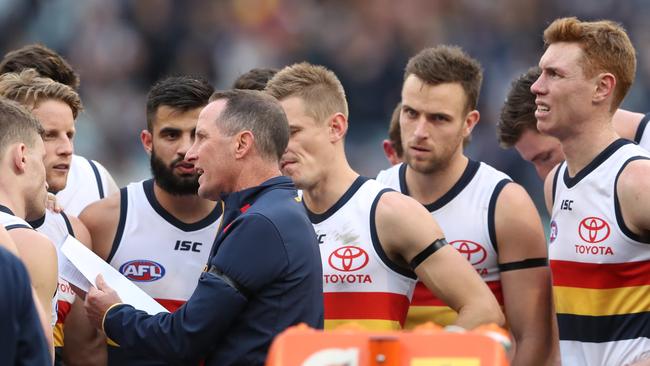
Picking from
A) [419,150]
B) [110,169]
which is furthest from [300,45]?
[419,150]

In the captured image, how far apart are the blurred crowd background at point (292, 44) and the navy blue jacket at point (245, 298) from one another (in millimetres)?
7369

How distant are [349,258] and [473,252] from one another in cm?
80

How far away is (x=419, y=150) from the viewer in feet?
20.7

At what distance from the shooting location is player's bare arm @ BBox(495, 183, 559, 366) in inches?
237

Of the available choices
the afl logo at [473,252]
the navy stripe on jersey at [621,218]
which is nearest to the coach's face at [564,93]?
the navy stripe on jersey at [621,218]

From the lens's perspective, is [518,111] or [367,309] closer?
[367,309]

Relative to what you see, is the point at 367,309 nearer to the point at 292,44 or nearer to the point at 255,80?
the point at 255,80

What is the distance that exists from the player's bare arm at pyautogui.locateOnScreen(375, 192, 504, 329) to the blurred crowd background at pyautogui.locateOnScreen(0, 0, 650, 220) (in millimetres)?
6563

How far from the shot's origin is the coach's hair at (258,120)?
195 inches

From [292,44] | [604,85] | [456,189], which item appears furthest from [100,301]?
[292,44]

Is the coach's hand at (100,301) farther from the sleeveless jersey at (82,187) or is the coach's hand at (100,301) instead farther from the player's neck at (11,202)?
the sleeveless jersey at (82,187)

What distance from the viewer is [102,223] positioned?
6227 mm

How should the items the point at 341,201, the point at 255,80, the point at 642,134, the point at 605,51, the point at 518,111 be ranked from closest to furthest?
1. the point at 605,51
2. the point at 341,201
3. the point at 642,134
4. the point at 518,111
5. the point at 255,80

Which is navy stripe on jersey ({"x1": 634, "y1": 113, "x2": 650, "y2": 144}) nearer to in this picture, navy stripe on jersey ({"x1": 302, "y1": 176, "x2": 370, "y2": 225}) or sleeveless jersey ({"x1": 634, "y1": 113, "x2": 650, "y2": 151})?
sleeveless jersey ({"x1": 634, "y1": 113, "x2": 650, "y2": 151})
